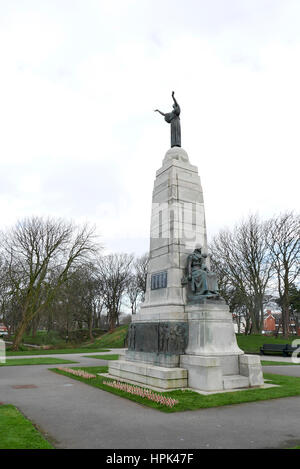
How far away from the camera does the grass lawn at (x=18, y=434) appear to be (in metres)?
5.45

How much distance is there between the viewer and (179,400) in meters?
8.73

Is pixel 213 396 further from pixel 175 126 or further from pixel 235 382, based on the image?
pixel 175 126

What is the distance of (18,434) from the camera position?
6.01 meters

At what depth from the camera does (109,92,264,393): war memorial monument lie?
1069 centimetres

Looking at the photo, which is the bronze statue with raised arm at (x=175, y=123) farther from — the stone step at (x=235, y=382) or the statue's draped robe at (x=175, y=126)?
the stone step at (x=235, y=382)

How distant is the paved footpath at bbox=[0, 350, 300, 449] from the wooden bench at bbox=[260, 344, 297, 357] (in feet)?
58.1

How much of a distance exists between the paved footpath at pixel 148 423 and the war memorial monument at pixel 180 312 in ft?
5.94

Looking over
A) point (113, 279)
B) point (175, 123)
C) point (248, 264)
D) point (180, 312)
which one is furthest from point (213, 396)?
point (113, 279)

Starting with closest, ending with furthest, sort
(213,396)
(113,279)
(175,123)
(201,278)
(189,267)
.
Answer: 1. (213,396)
2. (201,278)
3. (189,267)
4. (175,123)
5. (113,279)

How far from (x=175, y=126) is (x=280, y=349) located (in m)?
19.6

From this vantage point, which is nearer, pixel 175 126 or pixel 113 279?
pixel 175 126

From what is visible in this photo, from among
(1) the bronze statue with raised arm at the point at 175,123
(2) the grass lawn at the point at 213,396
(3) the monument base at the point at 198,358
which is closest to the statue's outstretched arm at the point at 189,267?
(3) the monument base at the point at 198,358


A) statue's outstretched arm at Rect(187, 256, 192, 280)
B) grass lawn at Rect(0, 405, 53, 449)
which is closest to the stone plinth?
statue's outstretched arm at Rect(187, 256, 192, 280)

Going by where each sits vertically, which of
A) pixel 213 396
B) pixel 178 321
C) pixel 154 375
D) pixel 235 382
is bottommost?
pixel 213 396
